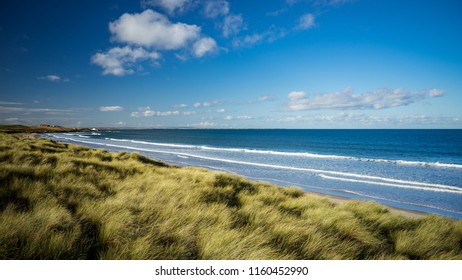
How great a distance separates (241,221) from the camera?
17.1ft

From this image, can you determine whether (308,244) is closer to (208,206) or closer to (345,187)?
(208,206)

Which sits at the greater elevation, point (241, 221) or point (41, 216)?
point (41, 216)

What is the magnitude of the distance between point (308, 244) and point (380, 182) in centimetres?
1851

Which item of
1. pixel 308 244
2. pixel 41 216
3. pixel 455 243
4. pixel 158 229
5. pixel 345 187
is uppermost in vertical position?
pixel 41 216

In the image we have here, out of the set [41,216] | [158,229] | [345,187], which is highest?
[41,216]
